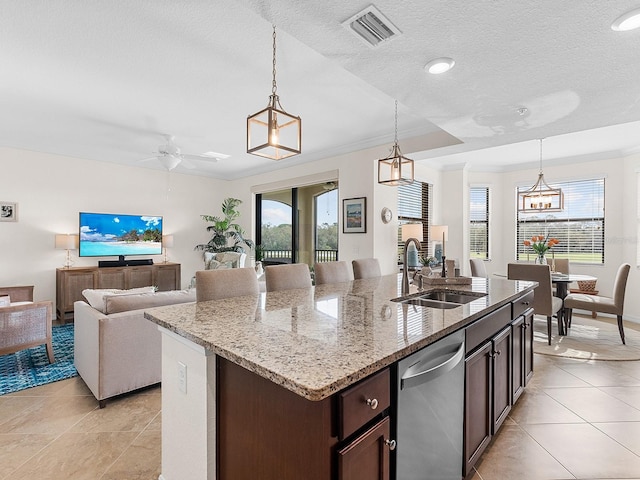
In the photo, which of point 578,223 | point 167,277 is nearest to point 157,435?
point 167,277

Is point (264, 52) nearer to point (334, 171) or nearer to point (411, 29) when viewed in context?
point (411, 29)

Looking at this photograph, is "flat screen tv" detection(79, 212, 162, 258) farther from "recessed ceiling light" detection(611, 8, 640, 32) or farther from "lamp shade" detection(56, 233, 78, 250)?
"recessed ceiling light" detection(611, 8, 640, 32)

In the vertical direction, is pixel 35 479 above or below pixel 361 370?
below

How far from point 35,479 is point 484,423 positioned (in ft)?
8.22

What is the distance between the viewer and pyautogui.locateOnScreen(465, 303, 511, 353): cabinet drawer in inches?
66.6

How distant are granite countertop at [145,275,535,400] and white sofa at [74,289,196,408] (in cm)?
117

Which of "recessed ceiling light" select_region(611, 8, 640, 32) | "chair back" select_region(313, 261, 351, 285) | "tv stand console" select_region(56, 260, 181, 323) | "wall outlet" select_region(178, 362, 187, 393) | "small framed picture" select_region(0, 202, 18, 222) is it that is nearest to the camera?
"wall outlet" select_region(178, 362, 187, 393)

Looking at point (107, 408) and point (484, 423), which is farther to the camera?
point (107, 408)

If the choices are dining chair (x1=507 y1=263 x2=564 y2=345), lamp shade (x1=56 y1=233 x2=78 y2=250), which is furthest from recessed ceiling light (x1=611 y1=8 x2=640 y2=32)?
lamp shade (x1=56 y1=233 x2=78 y2=250)

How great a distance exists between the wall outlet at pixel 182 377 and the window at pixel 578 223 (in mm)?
6627

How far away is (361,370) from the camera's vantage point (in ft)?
3.16

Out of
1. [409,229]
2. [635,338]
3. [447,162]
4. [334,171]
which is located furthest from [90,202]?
[635,338]

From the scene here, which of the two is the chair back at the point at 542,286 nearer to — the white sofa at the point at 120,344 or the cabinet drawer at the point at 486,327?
the cabinet drawer at the point at 486,327

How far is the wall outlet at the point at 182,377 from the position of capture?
1454 mm
